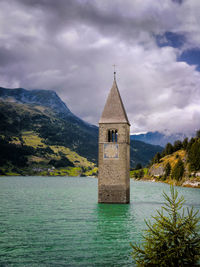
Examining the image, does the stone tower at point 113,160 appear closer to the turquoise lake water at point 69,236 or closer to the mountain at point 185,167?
the turquoise lake water at point 69,236

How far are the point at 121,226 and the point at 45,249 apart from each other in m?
11.6

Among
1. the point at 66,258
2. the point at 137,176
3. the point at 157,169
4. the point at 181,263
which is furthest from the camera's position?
the point at 137,176

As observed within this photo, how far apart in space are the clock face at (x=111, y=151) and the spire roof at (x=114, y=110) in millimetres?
4027

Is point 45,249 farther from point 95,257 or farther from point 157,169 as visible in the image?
point 157,169

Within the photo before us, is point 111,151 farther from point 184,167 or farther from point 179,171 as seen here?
point 184,167

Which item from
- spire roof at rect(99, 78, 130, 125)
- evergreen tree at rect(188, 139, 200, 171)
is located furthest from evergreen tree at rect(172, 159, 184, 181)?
spire roof at rect(99, 78, 130, 125)

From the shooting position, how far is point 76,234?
26500 millimetres

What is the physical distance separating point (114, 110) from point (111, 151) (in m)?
6.81

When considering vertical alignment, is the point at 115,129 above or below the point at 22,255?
above

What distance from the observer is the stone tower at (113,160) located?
146 feet

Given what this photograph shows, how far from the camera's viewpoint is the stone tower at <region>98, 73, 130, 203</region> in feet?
146

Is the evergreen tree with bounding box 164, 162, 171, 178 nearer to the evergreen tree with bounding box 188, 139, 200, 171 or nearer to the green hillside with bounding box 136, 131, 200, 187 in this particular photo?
the green hillside with bounding box 136, 131, 200, 187

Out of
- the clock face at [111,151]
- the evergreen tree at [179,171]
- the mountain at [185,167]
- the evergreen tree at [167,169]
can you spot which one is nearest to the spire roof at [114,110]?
the clock face at [111,151]

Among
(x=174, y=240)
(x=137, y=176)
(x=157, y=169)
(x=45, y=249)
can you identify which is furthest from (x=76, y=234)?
(x=137, y=176)
